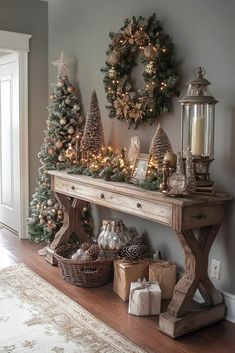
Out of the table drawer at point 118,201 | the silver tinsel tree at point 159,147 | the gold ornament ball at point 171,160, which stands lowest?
the table drawer at point 118,201

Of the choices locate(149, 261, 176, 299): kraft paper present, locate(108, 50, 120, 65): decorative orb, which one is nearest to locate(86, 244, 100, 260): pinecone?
locate(149, 261, 176, 299): kraft paper present

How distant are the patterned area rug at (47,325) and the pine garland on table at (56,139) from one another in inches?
38.3

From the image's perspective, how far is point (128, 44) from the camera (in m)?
3.36

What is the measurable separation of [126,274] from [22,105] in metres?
2.47

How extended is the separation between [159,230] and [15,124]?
228 centimetres

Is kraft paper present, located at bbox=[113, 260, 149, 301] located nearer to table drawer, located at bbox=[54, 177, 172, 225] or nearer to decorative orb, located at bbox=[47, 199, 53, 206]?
table drawer, located at bbox=[54, 177, 172, 225]

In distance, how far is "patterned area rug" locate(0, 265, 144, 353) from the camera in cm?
237

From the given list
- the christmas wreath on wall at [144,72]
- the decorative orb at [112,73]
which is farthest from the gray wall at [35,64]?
the decorative orb at [112,73]

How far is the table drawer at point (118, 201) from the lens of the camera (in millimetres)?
2581

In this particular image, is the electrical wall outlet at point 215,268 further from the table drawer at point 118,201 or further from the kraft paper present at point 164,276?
the table drawer at point 118,201

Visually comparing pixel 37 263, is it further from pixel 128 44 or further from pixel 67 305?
pixel 128 44

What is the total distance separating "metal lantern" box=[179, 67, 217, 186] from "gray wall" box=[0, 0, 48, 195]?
91.9 inches

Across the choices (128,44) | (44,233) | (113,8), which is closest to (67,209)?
(44,233)

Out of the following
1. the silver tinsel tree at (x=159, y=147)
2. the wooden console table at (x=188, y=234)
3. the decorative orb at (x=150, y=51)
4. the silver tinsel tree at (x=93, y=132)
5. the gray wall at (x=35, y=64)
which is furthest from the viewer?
the gray wall at (x=35, y=64)
